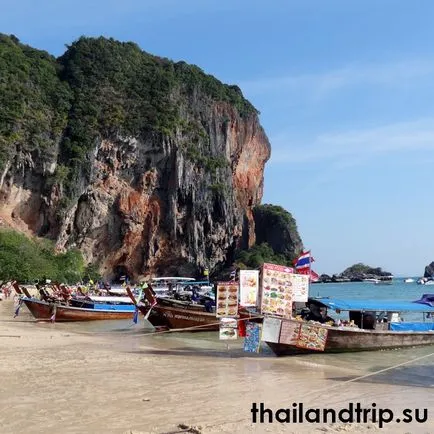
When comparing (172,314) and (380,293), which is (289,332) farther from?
(380,293)

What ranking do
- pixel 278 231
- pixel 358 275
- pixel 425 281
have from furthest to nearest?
pixel 358 275
pixel 425 281
pixel 278 231

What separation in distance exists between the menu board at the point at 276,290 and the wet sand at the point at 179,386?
56.8 inches

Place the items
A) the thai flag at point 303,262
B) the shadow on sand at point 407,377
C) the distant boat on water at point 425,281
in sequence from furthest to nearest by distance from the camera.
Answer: the distant boat on water at point 425,281 < the thai flag at point 303,262 < the shadow on sand at point 407,377

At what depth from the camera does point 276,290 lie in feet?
44.5

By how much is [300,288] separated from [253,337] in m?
1.80

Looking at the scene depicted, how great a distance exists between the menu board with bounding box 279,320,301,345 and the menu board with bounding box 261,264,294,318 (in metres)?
0.50

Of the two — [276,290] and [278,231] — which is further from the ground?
[278,231]

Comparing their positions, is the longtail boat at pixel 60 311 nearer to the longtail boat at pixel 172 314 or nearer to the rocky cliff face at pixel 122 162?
the longtail boat at pixel 172 314

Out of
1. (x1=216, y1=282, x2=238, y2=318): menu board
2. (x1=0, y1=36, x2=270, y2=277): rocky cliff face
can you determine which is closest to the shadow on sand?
(x1=216, y1=282, x2=238, y2=318): menu board

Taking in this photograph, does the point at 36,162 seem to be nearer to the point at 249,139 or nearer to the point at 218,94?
the point at 218,94

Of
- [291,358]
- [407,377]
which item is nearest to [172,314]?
[291,358]

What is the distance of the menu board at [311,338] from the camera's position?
565 inches

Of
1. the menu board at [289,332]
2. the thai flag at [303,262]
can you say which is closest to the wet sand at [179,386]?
the menu board at [289,332]

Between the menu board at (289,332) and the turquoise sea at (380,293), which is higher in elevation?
the menu board at (289,332)
